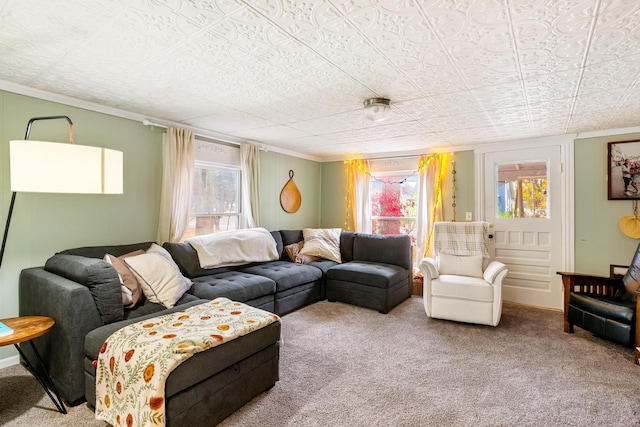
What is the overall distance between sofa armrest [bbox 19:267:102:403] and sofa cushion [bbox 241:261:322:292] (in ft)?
5.86

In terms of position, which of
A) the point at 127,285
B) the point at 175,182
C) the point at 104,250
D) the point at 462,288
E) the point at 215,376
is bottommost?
the point at 215,376

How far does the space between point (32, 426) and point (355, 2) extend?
9.14 feet

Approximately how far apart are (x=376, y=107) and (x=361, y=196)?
2751 mm

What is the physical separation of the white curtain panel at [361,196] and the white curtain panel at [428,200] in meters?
0.86

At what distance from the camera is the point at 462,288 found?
331 cm

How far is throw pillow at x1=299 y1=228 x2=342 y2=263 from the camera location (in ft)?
14.8

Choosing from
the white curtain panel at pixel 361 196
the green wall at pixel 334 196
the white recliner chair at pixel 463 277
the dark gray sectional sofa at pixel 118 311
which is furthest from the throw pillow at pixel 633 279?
the green wall at pixel 334 196

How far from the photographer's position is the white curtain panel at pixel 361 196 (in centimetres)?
529

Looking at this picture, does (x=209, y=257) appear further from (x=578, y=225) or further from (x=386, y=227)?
(x=578, y=225)

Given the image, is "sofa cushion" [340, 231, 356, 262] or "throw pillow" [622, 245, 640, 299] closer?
"throw pillow" [622, 245, 640, 299]

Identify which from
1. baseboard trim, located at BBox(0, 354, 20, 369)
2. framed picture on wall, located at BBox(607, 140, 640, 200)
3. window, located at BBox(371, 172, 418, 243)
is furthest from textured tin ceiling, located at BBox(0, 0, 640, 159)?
baseboard trim, located at BBox(0, 354, 20, 369)

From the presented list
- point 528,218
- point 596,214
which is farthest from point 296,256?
point 596,214

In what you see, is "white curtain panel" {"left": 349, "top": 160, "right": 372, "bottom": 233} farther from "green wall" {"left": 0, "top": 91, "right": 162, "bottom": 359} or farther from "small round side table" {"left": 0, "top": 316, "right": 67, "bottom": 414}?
"small round side table" {"left": 0, "top": 316, "right": 67, "bottom": 414}

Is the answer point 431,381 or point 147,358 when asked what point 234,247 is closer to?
point 147,358
